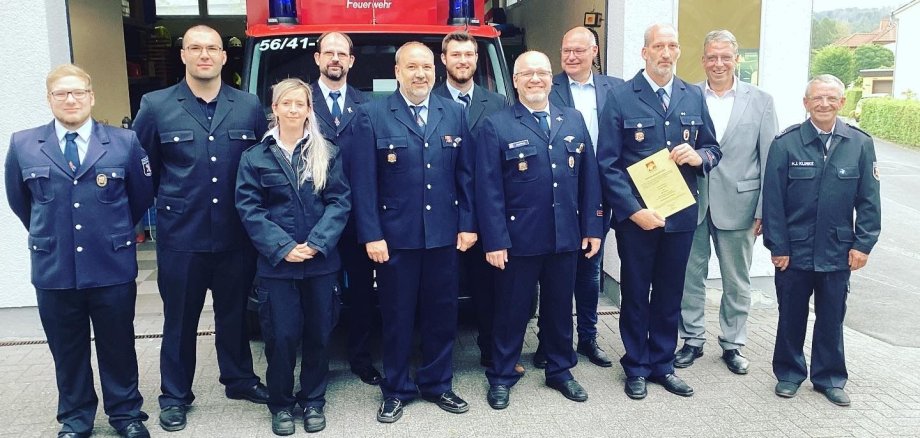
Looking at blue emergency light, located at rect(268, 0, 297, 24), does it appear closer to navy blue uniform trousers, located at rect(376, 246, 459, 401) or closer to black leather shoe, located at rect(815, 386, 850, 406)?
navy blue uniform trousers, located at rect(376, 246, 459, 401)

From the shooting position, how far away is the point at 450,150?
14.4ft

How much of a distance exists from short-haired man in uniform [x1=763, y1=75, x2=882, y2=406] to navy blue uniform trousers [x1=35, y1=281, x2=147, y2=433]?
3750mm

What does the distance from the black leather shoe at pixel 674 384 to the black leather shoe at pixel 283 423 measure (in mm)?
2242

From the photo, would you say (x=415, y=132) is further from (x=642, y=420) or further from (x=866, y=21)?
(x=866, y=21)

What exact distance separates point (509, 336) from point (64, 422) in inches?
98.2

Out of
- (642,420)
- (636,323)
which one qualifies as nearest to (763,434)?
(642,420)

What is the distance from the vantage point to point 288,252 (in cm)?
403

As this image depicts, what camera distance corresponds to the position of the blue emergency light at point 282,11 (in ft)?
18.3

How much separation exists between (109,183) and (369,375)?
197 centimetres

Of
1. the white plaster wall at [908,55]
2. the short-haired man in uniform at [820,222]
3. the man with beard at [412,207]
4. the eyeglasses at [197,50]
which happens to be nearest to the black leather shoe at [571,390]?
the man with beard at [412,207]

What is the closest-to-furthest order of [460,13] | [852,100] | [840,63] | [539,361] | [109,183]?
[109,183] → [539,361] → [460,13] → [852,100] → [840,63]

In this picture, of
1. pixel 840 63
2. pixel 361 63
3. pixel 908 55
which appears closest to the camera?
pixel 361 63

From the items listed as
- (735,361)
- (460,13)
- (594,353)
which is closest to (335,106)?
(460,13)

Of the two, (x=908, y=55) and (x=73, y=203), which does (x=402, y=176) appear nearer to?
(x=73, y=203)
